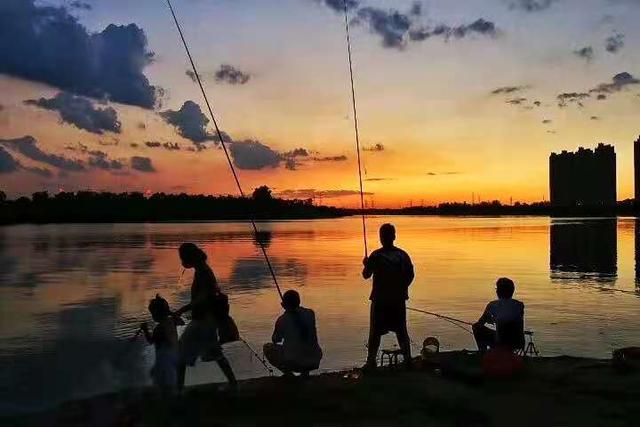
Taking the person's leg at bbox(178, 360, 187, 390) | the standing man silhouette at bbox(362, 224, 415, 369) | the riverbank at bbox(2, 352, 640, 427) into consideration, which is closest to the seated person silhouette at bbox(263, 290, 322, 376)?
the riverbank at bbox(2, 352, 640, 427)

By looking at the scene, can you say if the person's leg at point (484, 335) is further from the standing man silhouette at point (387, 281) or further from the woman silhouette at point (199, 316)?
the woman silhouette at point (199, 316)

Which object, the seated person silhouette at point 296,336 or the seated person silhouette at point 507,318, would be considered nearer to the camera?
the seated person silhouette at point 296,336

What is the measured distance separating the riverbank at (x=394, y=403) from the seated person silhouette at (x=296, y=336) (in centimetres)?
29

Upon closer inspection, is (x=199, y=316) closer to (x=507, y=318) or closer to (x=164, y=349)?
(x=164, y=349)

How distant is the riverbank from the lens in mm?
6672

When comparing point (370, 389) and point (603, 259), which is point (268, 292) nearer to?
point (370, 389)

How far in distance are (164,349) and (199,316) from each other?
2.57 feet

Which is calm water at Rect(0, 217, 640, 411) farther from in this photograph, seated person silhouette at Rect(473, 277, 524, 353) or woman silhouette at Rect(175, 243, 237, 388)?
seated person silhouette at Rect(473, 277, 524, 353)

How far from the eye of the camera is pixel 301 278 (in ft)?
105

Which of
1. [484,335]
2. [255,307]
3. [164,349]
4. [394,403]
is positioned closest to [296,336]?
[394,403]

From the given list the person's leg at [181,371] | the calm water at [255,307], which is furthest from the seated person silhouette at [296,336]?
the calm water at [255,307]

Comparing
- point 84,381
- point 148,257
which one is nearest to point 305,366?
point 84,381

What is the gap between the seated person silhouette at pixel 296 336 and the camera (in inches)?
321

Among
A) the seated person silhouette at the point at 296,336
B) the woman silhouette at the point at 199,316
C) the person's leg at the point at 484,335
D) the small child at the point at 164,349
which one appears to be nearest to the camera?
the small child at the point at 164,349
